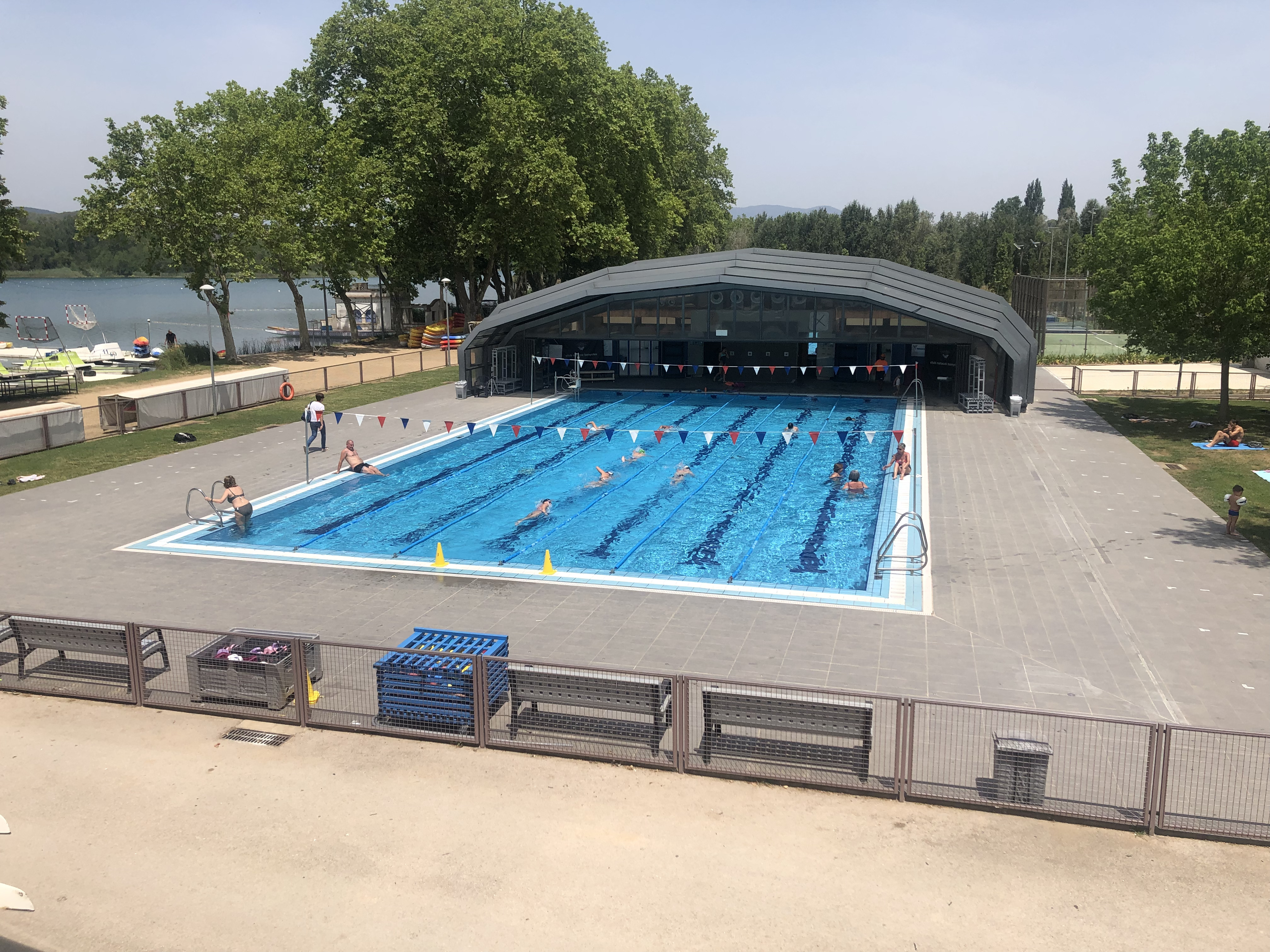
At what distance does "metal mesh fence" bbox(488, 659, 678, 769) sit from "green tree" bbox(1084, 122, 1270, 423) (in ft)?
72.9

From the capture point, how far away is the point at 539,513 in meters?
19.7

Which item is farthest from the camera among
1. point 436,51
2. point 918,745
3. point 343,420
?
point 436,51

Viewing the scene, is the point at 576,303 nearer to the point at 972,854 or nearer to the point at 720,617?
the point at 720,617

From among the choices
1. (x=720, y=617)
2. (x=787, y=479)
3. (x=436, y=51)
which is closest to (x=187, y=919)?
(x=720, y=617)

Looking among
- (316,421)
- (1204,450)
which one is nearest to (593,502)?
(316,421)

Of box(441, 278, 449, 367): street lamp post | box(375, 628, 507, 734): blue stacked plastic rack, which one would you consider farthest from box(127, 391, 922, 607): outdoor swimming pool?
box(441, 278, 449, 367): street lamp post

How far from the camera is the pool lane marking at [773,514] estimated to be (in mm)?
16281

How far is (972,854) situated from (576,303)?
28.7 metres

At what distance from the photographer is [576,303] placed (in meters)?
34.6

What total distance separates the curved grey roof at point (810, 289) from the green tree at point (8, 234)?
1480 cm

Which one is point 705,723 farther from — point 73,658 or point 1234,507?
point 1234,507

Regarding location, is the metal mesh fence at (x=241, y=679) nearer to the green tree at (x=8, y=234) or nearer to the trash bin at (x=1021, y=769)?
the trash bin at (x=1021, y=769)

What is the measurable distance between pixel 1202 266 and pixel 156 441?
93.8ft

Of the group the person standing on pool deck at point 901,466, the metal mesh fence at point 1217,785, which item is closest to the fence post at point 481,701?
the metal mesh fence at point 1217,785
